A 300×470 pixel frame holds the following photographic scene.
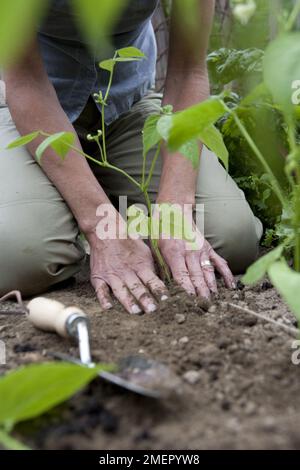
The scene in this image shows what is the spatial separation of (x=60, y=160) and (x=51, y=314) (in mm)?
640

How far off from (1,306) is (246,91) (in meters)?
1.19

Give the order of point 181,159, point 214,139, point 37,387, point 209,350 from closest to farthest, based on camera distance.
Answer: point 37,387
point 209,350
point 214,139
point 181,159

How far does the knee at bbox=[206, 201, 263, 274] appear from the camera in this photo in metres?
1.77

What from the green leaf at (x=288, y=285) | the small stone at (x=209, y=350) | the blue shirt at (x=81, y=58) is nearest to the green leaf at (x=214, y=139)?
the small stone at (x=209, y=350)

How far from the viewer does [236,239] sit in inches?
69.7

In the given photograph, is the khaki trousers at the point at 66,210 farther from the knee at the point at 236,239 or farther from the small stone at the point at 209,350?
the small stone at the point at 209,350

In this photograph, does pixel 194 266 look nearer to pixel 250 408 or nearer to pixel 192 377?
pixel 192 377

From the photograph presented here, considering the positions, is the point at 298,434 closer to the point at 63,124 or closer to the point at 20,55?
the point at 63,124

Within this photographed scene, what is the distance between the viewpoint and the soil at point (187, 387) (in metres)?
0.67

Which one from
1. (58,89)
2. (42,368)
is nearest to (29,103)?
(58,89)

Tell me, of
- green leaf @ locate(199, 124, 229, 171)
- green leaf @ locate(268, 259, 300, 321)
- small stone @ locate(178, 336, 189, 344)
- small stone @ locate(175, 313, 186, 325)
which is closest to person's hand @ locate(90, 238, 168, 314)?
small stone @ locate(175, 313, 186, 325)

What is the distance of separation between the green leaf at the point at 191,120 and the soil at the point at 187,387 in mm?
316

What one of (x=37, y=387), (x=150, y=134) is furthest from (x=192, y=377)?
(x=150, y=134)

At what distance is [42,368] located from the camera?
2.00ft
